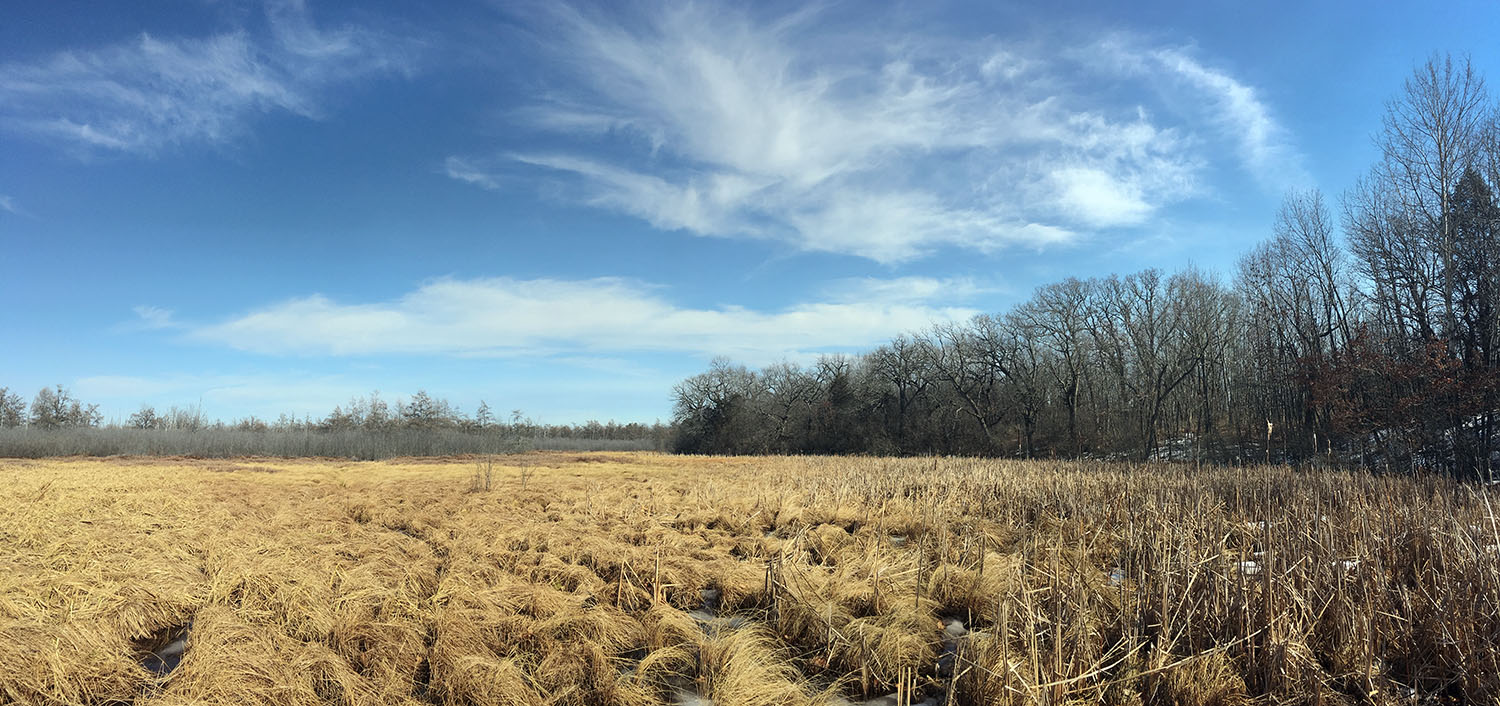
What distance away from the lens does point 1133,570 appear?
186 inches

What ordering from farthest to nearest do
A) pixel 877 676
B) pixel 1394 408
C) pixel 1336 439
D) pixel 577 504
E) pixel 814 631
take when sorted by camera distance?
1. pixel 1336 439
2. pixel 1394 408
3. pixel 577 504
4. pixel 814 631
5. pixel 877 676

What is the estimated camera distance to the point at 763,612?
4816 mm

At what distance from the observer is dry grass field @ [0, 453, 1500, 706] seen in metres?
3.37

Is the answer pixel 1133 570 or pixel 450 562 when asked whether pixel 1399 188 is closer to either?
pixel 1133 570

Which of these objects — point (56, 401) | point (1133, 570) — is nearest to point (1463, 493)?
point (1133, 570)

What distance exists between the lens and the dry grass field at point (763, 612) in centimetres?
337

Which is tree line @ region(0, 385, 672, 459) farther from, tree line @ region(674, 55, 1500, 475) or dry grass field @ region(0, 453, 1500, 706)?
dry grass field @ region(0, 453, 1500, 706)

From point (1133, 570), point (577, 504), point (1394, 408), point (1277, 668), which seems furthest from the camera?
Answer: point (1394, 408)

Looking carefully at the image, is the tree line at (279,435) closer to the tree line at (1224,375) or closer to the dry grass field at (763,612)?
the tree line at (1224,375)

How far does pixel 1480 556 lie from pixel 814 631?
402 centimetres

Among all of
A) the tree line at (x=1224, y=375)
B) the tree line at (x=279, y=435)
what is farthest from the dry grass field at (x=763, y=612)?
the tree line at (x=279, y=435)

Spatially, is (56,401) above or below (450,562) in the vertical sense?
above

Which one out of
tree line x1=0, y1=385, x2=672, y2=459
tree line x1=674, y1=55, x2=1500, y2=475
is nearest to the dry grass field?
tree line x1=674, y1=55, x2=1500, y2=475

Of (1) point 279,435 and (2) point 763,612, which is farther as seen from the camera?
(1) point 279,435
